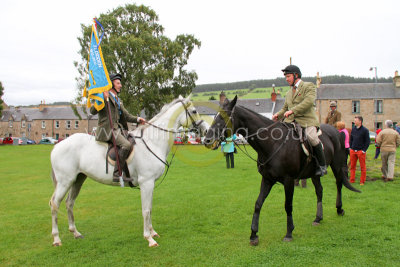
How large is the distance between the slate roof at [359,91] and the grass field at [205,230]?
148 feet

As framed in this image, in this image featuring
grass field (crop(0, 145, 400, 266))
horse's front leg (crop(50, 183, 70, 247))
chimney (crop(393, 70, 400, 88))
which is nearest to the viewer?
grass field (crop(0, 145, 400, 266))

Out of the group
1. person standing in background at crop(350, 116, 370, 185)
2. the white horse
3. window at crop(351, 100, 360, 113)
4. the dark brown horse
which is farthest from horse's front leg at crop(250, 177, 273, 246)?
window at crop(351, 100, 360, 113)

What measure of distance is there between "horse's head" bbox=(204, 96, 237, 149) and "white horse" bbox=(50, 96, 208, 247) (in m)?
0.84

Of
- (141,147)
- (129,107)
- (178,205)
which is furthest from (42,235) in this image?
(129,107)

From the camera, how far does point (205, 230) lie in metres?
6.55

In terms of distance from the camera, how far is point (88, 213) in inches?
332

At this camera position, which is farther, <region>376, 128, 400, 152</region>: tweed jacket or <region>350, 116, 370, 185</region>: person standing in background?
<region>376, 128, 400, 152</region>: tweed jacket

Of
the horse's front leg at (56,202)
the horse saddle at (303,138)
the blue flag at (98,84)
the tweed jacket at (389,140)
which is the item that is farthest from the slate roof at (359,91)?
the horse's front leg at (56,202)

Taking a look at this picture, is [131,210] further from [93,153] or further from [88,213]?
[93,153]

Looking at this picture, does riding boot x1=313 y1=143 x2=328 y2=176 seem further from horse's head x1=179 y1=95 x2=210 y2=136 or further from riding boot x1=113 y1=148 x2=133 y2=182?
riding boot x1=113 y1=148 x2=133 y2=182

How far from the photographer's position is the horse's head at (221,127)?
5.34 metres

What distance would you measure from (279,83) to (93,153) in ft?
373

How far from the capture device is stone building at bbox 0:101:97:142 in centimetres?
7106

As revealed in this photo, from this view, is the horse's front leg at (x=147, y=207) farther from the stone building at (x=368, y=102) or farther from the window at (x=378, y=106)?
the window at (x=378, y=106)
